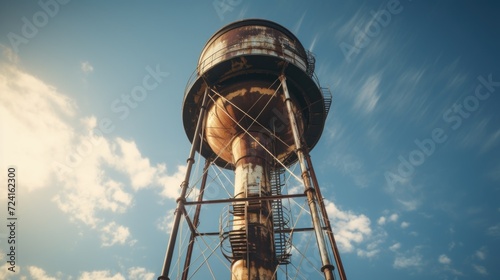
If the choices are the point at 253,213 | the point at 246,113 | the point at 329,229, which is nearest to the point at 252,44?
the point at 246,113

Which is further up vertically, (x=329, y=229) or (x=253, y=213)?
(x=253, y=213)

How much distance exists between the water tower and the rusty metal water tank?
36 millimetres

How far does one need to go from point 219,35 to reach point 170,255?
29.9 feet

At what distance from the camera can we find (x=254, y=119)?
10352mm

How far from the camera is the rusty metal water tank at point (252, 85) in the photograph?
10.5 meters

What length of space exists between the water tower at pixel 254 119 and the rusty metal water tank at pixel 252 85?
0.04 metres

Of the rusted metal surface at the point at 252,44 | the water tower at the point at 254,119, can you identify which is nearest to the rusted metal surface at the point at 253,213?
the water tower at the point at 254,119

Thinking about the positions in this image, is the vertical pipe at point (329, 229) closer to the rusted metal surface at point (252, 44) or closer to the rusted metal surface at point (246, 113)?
the rusted metal surface at point (246, 113)

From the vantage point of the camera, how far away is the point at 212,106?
36.9 ft

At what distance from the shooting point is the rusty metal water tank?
414 inches

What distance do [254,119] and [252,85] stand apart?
1266mm

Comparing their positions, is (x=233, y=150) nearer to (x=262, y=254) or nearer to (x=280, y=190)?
(x=280, y=190)

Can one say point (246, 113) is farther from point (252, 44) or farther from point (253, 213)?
point (253, 213)

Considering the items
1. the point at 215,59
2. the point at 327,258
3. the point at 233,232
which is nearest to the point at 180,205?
the point at 233,232
